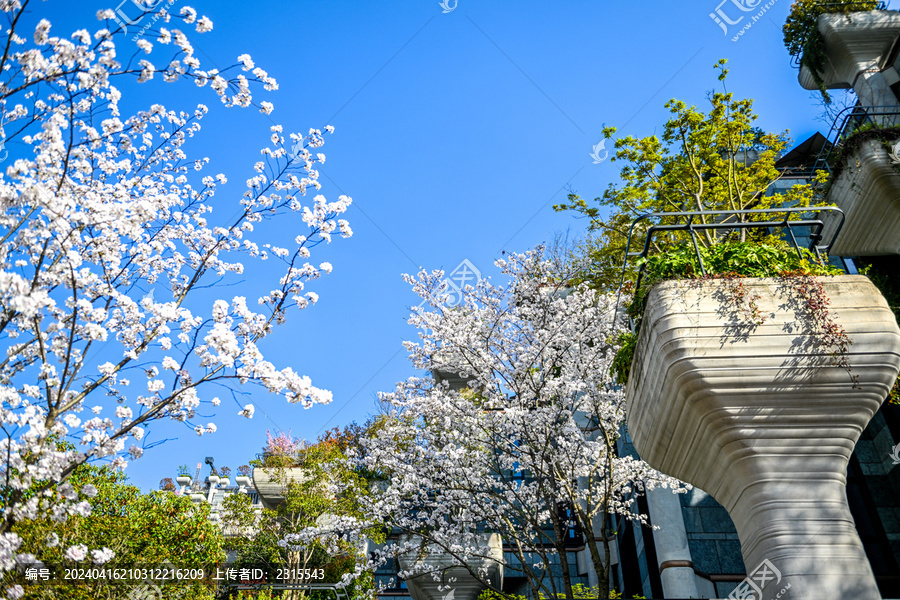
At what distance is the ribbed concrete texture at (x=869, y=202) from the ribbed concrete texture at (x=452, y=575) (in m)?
12.8

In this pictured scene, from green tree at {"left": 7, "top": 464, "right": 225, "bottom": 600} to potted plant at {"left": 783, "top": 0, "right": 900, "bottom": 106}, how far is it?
22307 millimetres

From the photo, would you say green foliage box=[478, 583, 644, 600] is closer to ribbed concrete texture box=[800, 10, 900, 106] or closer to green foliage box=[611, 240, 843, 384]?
green foliage box=[611, 240, 843, 384]

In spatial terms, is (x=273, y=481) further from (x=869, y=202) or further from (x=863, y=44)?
(x=863, y=44)

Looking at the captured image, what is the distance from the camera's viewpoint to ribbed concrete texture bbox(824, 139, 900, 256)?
12.4 metres

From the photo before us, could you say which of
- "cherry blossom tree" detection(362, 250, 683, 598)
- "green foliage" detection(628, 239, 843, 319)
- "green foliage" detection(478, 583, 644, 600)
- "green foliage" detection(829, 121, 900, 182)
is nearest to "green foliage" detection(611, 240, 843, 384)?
"green foliage" detection(628, 239, 843, 319)

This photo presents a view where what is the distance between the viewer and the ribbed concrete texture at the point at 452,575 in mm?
17219

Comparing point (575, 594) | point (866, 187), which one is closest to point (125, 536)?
point (575, 594)

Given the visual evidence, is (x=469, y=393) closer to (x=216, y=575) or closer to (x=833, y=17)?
(x=216, y=575)

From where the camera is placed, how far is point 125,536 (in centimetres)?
1435

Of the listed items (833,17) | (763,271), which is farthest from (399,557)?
(833,17)

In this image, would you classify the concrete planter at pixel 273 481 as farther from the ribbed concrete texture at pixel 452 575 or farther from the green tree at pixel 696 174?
the green tree at pixel 696 174

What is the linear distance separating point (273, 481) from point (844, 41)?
2491 centimetres

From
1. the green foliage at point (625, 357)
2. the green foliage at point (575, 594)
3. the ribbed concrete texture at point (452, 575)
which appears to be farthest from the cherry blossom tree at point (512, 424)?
the green foliage at point (625, 357)

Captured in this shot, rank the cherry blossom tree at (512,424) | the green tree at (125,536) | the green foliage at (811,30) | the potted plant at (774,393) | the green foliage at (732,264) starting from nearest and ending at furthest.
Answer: the potted plant at (774,393)
the green foliage at (732,264)
the cherry blossom tree at (512,424)
the green tree at (125,536)
the green foliage at (811,30)
